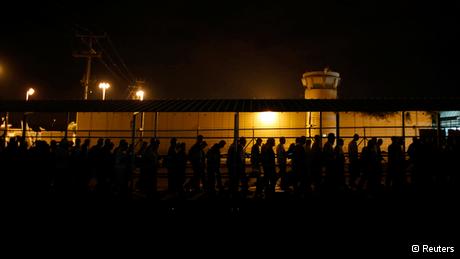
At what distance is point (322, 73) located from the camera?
20547mm

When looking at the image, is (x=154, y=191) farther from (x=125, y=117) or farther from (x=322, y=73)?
(x=322, y=73)

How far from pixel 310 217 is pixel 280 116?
35.0 ft

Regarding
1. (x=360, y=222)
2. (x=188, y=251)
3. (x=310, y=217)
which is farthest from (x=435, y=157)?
(x=188, y=251)

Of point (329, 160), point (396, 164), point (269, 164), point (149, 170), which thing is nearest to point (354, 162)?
point (329, 160)

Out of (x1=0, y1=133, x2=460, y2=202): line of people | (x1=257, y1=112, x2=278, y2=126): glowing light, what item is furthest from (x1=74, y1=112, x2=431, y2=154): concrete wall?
(x1=0, y1=133, x2=460, y2=202): line of people

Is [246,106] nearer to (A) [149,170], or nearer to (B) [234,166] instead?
(B) [234,166]

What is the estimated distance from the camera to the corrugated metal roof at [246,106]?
10.4 metres

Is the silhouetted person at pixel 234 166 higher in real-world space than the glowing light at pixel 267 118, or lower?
lower

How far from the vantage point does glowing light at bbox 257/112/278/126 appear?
1867 cm

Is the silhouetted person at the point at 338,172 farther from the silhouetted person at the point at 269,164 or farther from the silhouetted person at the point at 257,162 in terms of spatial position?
the silhouetted person at the point at 257,162

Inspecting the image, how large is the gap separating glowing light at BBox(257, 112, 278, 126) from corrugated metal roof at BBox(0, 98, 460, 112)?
664 cm

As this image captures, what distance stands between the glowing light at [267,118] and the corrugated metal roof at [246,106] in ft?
21.8

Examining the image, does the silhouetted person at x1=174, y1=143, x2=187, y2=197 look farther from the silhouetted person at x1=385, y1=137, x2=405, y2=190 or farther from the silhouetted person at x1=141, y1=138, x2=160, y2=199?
the silhouetted person at x1=385, y1=137, x2=405, y2=190

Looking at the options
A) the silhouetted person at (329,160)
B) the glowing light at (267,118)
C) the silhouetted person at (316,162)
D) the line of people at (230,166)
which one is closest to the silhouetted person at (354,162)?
the line of people at (230,166)
